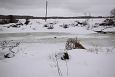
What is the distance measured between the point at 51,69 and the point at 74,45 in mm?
2383

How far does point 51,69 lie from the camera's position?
Answer: 9.40 ft

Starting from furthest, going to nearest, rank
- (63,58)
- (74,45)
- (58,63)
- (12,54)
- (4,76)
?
(74,45)
(12,54)
(63,58)
(58,63)
(4,76)

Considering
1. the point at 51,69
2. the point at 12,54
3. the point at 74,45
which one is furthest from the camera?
the point at 74,45

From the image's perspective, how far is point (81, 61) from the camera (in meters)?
3.25

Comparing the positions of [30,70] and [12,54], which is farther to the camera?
[12,54]

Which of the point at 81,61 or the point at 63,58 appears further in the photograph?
the point at 63,58

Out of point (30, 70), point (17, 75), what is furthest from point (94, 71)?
point (17, 75)

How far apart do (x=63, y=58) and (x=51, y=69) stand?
68cm

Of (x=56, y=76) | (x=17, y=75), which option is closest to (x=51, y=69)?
(x=56, y=76)

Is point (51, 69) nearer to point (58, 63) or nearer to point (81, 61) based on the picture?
point (58, 63)

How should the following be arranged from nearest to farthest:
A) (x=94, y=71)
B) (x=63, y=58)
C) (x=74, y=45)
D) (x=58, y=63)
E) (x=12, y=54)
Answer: (x=94, y=71)
(x=58, y=63)
(x=63, y=58)
(x=12, y=54)
(x=74, y=45)

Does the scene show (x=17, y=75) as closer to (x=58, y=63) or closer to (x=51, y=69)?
(x=51, y=69)

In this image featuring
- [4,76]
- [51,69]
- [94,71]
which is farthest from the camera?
[51,69]

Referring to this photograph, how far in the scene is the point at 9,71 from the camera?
2713mm
